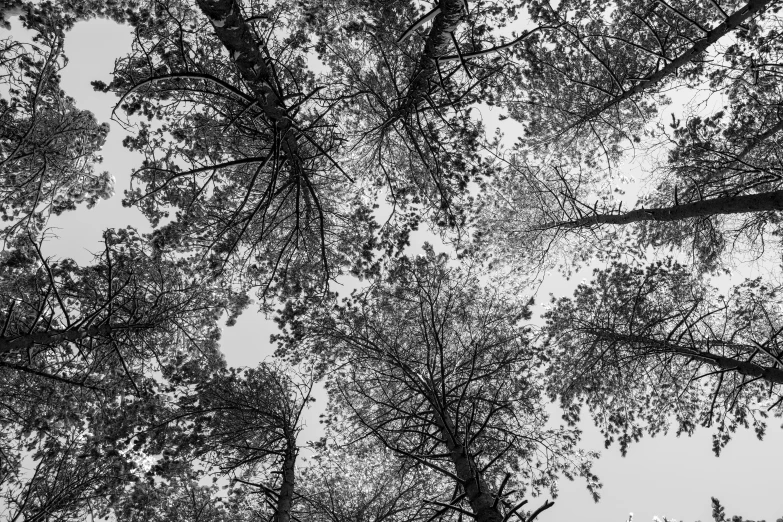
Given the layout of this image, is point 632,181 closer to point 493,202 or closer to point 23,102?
point 493,202

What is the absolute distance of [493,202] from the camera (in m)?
10.8

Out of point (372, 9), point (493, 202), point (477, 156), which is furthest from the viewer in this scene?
point (493, 202)

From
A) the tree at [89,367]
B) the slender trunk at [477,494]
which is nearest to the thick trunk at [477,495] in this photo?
the slender trunk at [477,494]

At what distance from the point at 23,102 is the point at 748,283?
15382 millimetres

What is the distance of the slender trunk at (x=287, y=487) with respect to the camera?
6.02 metres

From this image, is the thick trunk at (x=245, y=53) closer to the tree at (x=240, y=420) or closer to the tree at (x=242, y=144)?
the tree at (x=242, y=144)

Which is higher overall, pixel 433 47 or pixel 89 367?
pixel 433 47

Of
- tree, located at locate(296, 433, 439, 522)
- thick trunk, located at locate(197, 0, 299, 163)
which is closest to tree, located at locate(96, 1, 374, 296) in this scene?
thick trunk, located at locate(197, 0, 299, 163)

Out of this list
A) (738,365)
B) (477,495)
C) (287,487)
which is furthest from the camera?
(287,487)

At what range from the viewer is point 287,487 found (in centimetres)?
678

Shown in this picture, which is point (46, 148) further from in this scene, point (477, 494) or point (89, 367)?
point (477, 494)

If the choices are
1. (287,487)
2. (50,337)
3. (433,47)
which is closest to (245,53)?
(433,47)

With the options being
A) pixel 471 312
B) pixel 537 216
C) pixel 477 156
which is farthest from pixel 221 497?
pixel 537 216

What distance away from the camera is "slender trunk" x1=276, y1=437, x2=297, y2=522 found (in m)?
6.02
